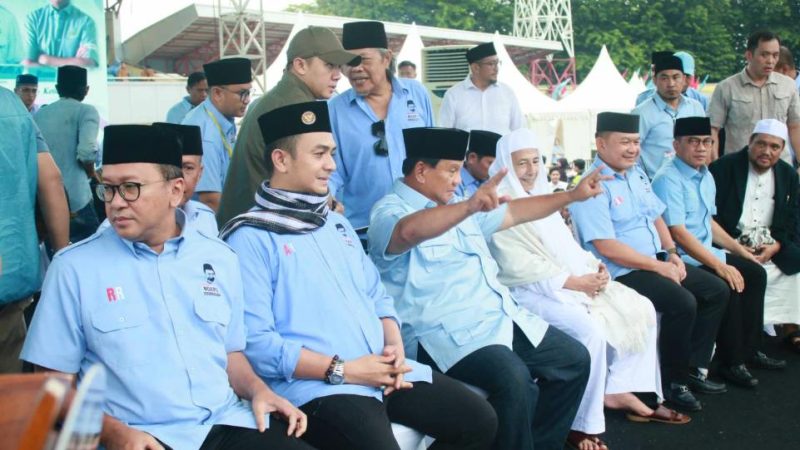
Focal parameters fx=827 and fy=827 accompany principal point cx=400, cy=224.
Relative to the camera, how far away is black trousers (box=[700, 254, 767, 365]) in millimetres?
5156

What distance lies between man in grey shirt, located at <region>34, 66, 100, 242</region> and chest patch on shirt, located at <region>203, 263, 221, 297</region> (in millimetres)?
3382

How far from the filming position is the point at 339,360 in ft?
9.06

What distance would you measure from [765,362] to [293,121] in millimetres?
3845

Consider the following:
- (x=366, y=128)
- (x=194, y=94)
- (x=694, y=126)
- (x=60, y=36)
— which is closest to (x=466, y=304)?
(x=366, y=128)

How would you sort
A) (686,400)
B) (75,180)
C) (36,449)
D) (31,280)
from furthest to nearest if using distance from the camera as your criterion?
(75,180) < (686,400) < (31,280) < (36,449)

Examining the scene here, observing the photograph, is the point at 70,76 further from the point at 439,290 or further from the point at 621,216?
the point at 621,216

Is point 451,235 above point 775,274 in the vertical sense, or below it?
above

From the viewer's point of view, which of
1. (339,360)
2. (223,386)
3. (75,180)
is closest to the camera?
(223,386)

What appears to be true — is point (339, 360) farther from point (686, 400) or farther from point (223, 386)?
point (686, 400)

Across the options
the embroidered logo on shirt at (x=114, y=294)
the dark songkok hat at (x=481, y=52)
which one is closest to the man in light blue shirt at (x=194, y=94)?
the dark songkok hat at (x=481, y=52)

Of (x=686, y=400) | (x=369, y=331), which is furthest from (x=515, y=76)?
(x=369, y=331)

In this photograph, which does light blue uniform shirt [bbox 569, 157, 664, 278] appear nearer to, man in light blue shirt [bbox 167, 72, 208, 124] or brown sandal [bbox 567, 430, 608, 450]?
brown sandal [bbox 567, 430, 608, 450]

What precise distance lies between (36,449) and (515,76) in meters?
17.6

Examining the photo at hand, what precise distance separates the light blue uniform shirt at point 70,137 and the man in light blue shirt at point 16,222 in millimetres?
2595
